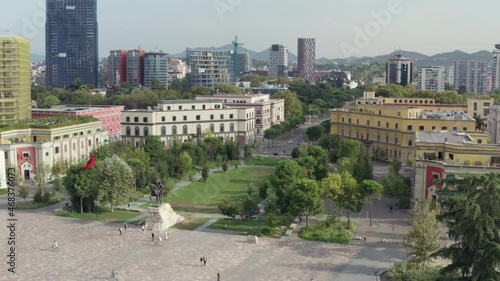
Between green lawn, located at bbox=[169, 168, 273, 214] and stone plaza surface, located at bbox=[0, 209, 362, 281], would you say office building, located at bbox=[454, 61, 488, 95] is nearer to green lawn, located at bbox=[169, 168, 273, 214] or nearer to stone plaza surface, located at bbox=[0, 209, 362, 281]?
green lawn, located at bbox=[169, 168, 273, 214]

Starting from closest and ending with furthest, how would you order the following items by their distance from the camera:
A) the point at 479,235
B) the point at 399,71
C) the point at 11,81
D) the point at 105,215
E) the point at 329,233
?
the point at 479,235, the point at 329,233, the point at 105,215, the point at 11,81, the point at 399,71

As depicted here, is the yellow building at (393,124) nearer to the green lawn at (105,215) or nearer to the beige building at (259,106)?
the beige building at (259,106)

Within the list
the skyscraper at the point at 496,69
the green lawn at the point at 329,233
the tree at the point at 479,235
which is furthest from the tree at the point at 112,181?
the skyscraper at the point at 496,69

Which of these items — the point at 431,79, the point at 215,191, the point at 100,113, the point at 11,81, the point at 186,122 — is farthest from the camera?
the point at 431,79

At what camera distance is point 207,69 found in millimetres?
161125

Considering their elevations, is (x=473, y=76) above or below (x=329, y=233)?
above

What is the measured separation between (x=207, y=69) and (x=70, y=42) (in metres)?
39.5

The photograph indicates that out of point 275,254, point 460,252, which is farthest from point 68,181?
point 460,252

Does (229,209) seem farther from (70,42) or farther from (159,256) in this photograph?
(70,42)

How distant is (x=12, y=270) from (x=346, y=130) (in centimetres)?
4767

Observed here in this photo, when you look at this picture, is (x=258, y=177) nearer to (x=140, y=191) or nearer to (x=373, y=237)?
(x=140, y=191)

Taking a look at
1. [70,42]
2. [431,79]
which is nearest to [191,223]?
[70,42]

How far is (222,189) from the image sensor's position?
50.3 metres

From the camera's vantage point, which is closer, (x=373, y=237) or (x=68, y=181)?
(x=373, y=237)
